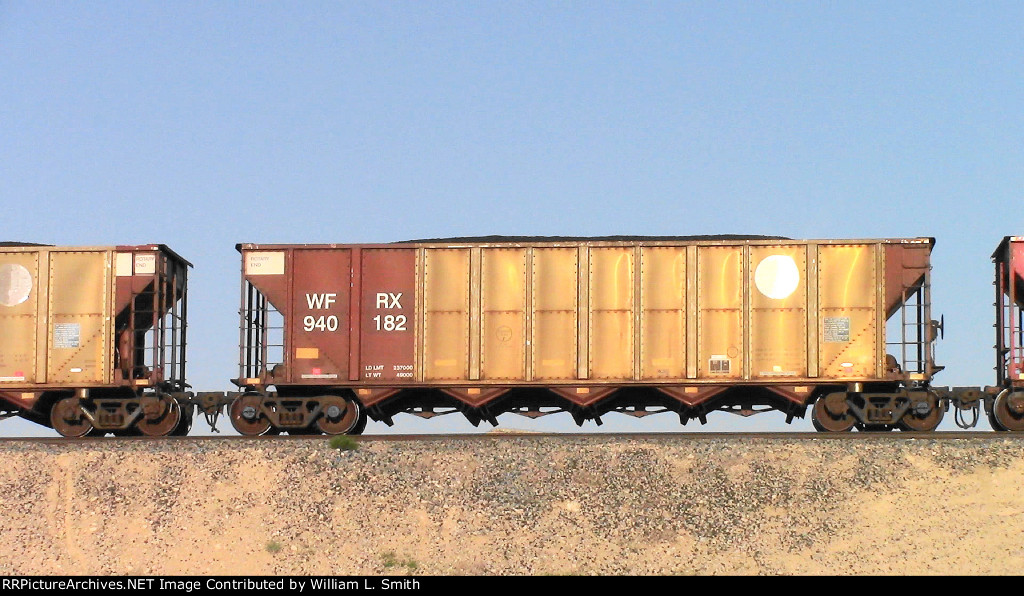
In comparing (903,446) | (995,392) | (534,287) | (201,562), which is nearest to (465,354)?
(534,287)

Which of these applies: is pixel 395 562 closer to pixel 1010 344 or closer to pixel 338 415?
pixel 338 415

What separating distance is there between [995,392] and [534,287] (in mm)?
7854

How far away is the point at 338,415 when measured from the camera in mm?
Result: 21125

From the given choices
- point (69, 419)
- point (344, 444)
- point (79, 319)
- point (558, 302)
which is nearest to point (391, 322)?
point (558, 302)

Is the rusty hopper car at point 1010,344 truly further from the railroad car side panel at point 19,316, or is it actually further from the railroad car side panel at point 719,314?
the railroad car side panel at point 19,316

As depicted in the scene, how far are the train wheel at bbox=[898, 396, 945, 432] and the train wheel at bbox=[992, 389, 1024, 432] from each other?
87 centimetres

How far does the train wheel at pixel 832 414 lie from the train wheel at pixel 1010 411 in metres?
2.30

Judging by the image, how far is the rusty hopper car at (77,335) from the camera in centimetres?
2150

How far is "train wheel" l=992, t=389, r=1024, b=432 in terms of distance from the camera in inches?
800

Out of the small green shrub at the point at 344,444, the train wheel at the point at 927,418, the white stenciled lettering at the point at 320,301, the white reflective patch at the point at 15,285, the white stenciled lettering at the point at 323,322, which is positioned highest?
the white reflective patch at the point at 15,285

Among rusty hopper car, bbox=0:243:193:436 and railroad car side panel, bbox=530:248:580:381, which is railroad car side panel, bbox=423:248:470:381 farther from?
rusty hopper car, bbox=0:243:193:436

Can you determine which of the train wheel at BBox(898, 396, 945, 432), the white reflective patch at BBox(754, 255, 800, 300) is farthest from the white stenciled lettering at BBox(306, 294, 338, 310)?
the train wheel at BBox(898, 396, 945, 432)

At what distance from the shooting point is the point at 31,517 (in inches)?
710

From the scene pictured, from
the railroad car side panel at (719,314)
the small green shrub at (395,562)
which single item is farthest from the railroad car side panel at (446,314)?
the small green shrub at (395,562)
